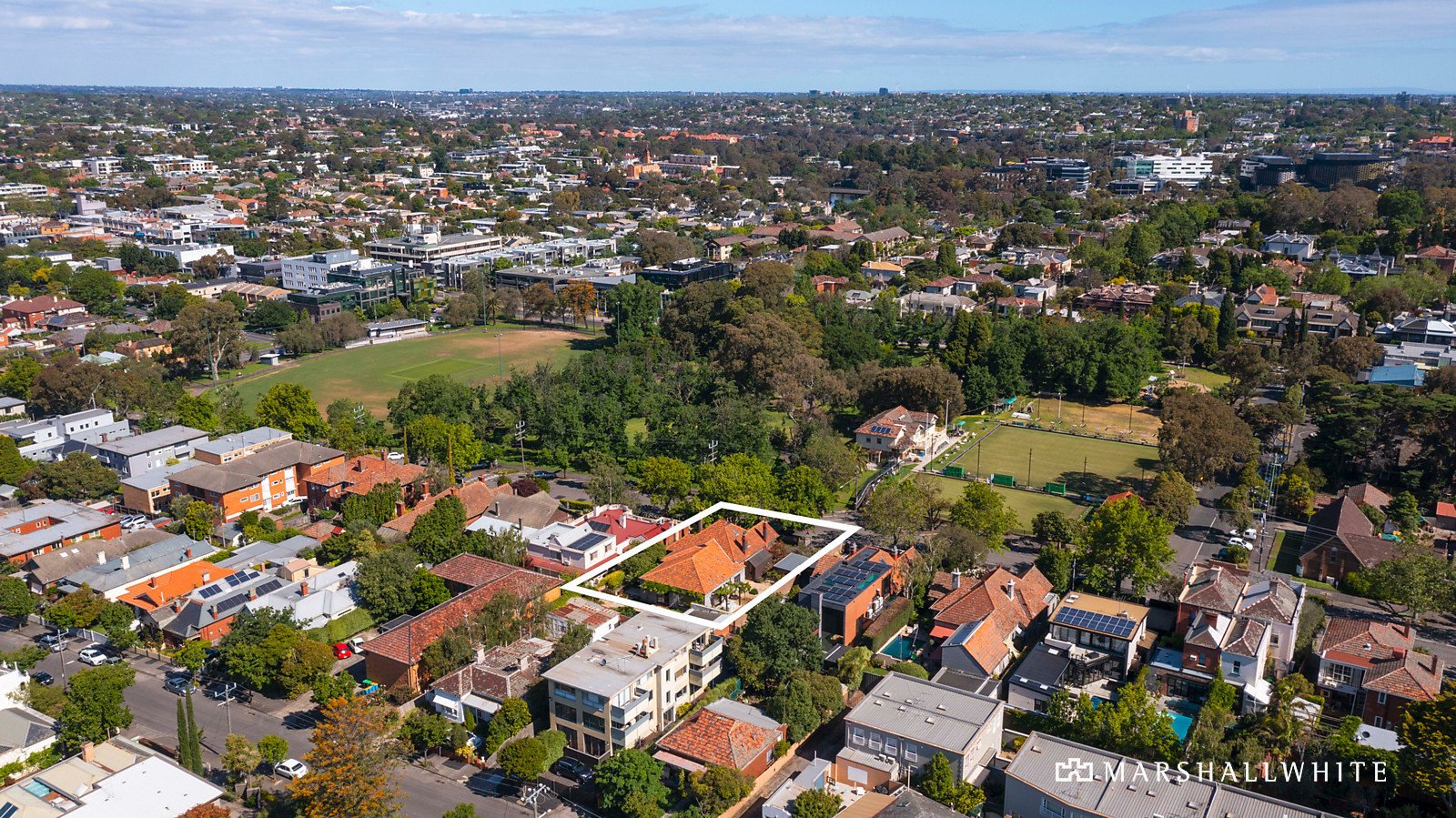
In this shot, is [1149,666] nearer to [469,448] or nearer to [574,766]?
[574,766]

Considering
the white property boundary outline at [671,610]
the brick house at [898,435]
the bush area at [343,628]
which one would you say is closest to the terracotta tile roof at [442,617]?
the white property boundary outline at [671,610]

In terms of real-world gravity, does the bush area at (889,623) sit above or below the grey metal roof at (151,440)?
below

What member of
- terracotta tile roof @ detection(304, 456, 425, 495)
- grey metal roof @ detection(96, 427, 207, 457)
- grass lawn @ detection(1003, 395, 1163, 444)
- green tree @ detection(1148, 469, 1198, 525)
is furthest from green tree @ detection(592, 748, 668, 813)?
grass lawn @ detection(1003, 395, 1163, 444)

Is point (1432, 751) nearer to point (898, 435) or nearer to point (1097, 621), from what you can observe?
point (1097, 621)

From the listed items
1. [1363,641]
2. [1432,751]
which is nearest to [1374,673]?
[1363,641]

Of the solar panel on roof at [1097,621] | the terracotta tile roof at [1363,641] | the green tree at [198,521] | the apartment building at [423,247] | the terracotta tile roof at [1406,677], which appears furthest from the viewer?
the apartment building at [423,247]

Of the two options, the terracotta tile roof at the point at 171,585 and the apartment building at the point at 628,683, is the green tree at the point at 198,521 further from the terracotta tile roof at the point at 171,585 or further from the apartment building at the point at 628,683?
the apartment building at the point at 628,683
